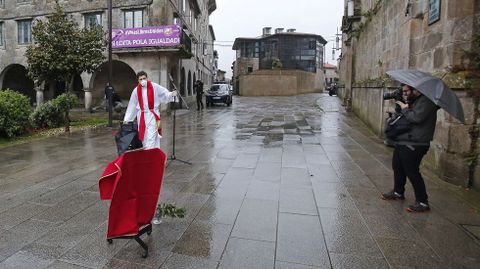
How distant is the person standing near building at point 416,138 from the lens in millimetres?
4105

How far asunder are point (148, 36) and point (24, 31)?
1005 centimetres

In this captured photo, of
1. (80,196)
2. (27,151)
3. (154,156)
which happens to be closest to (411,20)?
(154,156)

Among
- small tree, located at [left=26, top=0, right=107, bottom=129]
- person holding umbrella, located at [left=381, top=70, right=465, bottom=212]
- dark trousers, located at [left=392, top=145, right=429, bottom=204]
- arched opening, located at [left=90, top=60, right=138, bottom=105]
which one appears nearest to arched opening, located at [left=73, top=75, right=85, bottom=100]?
arched opening, located at [left=90, top=60, right=138, bottom=105]

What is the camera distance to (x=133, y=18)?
19703 millimetres

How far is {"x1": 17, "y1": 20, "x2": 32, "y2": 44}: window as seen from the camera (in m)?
22.3

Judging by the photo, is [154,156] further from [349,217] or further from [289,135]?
[289,135]

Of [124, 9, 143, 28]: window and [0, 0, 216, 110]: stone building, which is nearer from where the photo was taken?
[0, 0, 216, 110]: stone building

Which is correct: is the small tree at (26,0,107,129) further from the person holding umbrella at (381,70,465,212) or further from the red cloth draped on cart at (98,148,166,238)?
the person holding umbrella at (381,70,465,212)

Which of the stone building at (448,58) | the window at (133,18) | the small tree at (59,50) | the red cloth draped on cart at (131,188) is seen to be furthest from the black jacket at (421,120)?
the window at (133,18)

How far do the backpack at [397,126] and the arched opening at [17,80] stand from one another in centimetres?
2567

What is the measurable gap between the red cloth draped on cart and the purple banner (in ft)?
50.5

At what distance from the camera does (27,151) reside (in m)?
8.23

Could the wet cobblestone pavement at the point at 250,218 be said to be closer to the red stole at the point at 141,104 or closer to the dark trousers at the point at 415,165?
A: the dark trousers at the point at 415,165

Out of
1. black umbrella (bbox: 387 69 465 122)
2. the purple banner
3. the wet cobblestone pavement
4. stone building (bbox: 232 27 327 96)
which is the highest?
stone building (bbox: 232 27 327 96)
